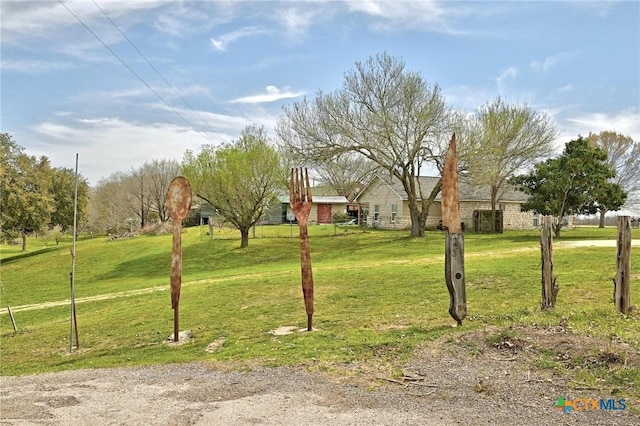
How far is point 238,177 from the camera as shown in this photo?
30.9 meters

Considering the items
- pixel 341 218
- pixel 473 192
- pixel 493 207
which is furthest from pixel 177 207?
pixel 341 218

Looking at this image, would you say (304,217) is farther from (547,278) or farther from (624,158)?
(624,158)

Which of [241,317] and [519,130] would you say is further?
[519,130]

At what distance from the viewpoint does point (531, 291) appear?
463 inches

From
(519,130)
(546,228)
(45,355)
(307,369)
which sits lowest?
(45,355)

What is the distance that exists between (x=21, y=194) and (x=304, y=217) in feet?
121

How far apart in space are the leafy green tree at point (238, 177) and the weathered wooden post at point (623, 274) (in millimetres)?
24466

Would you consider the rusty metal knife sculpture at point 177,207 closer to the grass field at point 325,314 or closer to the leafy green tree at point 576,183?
the grass field at point 325,314

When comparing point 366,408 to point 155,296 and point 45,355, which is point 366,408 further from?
point 155,296

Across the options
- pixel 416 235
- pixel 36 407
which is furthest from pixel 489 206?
pixel 36 407

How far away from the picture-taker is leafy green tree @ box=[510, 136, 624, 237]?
27.2 metres

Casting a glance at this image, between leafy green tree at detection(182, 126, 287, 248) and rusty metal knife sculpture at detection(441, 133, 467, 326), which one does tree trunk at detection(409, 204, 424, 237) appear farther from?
rusty metal knife sculpture at detection(441, 133, 467, 326)

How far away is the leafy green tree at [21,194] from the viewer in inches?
1496

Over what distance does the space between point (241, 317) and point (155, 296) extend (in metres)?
7.25
